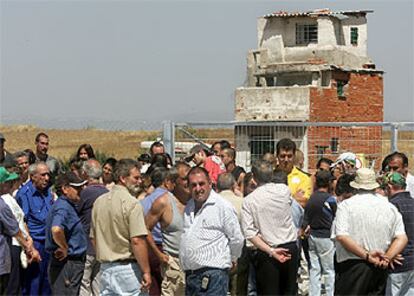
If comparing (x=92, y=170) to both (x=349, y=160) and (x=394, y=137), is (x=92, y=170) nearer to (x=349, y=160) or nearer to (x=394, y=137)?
(x=349, y=160)

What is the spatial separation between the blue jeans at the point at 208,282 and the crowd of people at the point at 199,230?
0.01 m

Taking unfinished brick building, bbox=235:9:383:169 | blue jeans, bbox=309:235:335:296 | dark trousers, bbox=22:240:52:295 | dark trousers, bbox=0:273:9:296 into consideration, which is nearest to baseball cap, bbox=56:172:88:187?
dark trousers, bbox=22:240:52:295

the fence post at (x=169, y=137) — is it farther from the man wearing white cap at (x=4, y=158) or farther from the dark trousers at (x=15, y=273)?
the dark trousers at (x=15, y=273)

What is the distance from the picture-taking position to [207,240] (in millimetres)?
7527

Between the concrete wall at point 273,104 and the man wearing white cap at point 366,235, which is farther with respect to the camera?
the concrete wall at point 273,104

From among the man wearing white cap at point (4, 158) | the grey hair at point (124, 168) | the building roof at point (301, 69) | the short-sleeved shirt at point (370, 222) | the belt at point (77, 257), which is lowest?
the belt at point (77, 257)

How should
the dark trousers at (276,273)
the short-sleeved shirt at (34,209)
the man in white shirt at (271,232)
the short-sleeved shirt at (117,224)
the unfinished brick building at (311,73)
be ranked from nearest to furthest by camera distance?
the short-sleeved shirt at (117,224) → the man in white shirt at (271,232) → the dark trousers at (276,273) → the short-sleeved shirt at (34,209) → the unfinished brick building at (311,73)

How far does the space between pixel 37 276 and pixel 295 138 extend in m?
5.60

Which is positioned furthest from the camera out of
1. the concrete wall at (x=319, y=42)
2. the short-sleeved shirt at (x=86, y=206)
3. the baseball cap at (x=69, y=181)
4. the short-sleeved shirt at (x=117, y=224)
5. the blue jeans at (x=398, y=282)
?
the concrete wall at (x=319, y=42)

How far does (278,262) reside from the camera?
326 inches

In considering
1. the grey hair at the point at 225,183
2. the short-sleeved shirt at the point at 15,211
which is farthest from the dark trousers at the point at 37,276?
the grey hair at the point at 225,183

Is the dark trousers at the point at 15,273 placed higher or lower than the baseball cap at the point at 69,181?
lower

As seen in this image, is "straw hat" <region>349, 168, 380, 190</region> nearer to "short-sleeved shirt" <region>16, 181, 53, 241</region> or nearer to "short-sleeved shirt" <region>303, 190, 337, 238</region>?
"short-sleeved shirt" <region>303, 190, 337, 238</region>

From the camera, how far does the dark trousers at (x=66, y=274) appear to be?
867 centimetres
